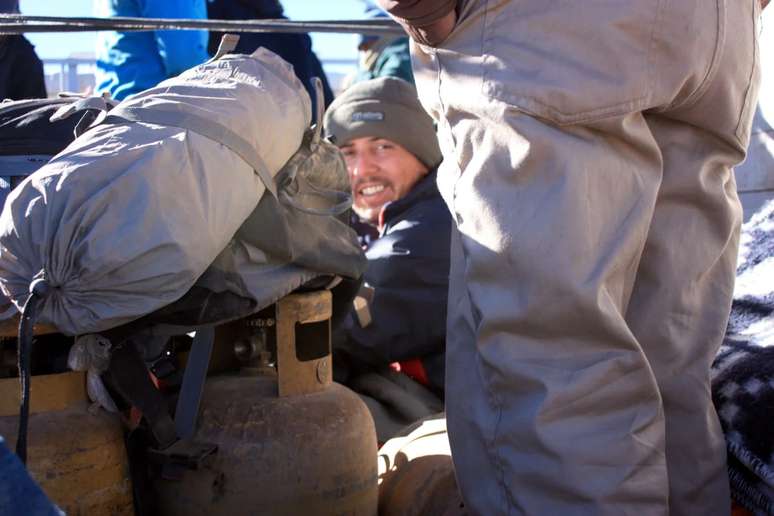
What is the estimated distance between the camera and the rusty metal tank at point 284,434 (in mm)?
1832

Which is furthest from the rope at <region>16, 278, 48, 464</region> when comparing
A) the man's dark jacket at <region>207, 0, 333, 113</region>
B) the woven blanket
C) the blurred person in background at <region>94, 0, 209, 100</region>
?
the man's dark jacket at <region>207, 0, 333, 113</region>

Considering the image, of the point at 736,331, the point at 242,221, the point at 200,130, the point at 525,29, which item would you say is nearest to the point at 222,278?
the point at 242,221

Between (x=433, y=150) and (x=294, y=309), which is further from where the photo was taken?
(x=433, y=150)

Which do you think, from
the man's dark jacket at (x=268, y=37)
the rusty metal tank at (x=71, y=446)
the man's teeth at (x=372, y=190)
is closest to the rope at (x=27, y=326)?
the rusty metal tank at (x=71, y=446)

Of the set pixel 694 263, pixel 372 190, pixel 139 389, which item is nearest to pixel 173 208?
→ pixel 139 389

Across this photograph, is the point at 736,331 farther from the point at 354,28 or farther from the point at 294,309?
the point at 354,28

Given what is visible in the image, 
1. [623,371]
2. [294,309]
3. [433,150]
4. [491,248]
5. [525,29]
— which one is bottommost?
[433,150]

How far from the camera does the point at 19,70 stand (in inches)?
140

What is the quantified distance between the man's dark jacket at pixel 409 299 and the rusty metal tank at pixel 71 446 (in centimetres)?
114

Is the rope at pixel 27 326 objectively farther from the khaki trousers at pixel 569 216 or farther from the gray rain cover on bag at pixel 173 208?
the khaki trousers at pixel 569 216

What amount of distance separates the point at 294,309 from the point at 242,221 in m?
0.29

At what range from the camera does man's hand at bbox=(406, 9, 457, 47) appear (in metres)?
1.56

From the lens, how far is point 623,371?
1511 millimetres

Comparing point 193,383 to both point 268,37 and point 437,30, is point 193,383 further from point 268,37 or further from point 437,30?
point 268,37
